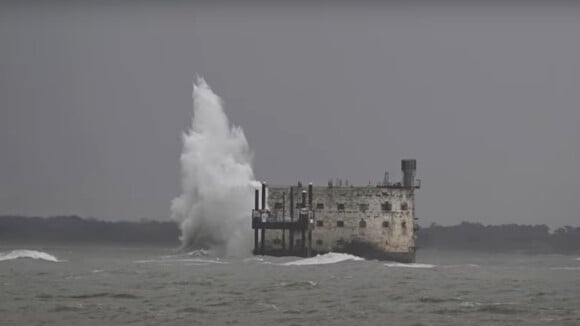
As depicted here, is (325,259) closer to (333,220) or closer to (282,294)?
(333,220)

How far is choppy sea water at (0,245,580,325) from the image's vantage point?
38.2 m

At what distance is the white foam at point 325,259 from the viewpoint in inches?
2530

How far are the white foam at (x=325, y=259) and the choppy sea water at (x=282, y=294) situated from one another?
0.10 meters

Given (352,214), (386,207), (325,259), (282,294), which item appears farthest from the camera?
(386,207)

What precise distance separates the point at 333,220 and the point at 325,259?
2.34m

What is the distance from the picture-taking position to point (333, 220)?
221 feet

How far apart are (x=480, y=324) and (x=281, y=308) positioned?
23.2 feet

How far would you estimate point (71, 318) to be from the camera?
3753 cm

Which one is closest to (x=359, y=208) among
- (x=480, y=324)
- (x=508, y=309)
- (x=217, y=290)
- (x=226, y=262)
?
(x=226, y=262)

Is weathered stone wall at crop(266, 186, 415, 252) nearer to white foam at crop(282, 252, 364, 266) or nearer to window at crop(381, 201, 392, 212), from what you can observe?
window at crop(381, 201, 392, 212)

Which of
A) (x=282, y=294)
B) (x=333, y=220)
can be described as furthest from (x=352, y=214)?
(x=282, y=294)

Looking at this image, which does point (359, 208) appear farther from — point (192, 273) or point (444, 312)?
point (444, 312)

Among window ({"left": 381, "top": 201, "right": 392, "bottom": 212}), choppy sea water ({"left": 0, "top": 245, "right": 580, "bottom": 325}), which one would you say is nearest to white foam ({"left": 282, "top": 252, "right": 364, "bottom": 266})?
choppy sea water ({"left": 0, "top": 245, "right": 580, "bottom": 325})

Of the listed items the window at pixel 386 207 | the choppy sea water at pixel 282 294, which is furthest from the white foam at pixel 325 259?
the window at pixel 386 207
